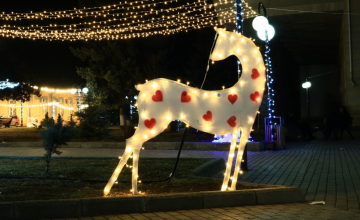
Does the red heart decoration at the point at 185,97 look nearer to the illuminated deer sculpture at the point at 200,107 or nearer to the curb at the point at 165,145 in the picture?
the illuminated deer sculpture at the point at 200,107

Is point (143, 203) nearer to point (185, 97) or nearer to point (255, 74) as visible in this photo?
point (185, 97)

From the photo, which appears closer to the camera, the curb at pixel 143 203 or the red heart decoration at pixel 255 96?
the curb at pixel 143 203

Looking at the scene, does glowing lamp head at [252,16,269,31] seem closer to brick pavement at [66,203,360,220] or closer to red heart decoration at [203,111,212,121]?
red heart decoration at [203,111,212,121]

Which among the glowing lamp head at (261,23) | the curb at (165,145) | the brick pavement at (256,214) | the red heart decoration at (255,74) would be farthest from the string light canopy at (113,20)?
the brick pavement at (256,214)

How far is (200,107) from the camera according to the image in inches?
304

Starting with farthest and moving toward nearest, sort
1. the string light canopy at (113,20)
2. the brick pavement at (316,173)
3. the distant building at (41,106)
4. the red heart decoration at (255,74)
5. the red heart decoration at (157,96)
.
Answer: the distant building at (41,106), the string light canopy at (113,20), the brick pavement at (316,173), the red heart decoration at (255,74), the red heart decoration at (157,96)

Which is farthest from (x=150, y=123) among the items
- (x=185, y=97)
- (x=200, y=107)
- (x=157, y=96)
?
(x=200, y=107)

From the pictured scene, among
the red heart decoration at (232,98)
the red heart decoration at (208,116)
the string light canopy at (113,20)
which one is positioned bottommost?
the red heart decoration at (208,116)

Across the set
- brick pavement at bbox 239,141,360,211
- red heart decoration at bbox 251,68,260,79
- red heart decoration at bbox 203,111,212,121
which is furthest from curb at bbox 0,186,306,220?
red heart decoration at bbox 251,68,260,79

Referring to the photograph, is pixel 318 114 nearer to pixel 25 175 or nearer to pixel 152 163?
pixel 152 163

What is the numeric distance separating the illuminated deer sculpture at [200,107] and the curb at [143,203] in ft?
1.70

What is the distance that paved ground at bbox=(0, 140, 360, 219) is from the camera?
22.0 feet

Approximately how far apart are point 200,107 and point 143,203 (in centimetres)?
190

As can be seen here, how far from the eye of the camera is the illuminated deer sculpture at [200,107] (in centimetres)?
763
